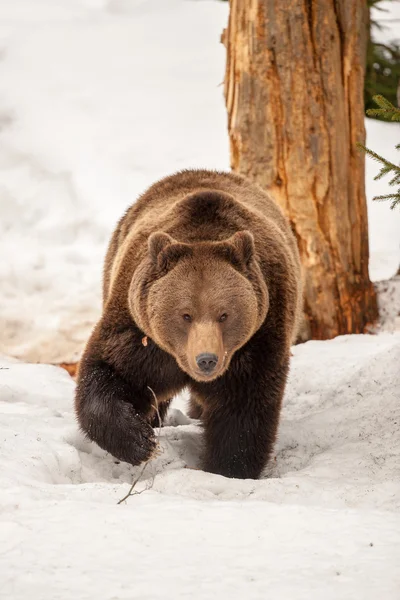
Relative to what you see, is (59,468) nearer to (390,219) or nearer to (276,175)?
(276,175)

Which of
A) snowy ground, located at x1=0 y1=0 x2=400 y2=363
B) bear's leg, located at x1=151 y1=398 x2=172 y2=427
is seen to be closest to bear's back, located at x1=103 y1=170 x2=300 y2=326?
bear's leg, located at x1=151 y1=398 x2=172 y2=427

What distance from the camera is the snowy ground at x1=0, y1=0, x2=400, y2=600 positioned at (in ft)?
9.74

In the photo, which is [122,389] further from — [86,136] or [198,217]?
[86,136]

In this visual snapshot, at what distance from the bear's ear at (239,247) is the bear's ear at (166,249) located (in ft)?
0.76

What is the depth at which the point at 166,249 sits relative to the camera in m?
4.82

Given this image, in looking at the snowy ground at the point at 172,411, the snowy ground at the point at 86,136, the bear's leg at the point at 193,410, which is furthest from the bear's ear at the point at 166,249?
the snowy ground at the point at 86,136

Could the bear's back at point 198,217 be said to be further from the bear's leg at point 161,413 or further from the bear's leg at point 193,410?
the bear's leg at point 193,410

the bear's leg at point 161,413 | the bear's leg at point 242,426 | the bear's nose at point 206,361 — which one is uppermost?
the bear's nose at point 206,361

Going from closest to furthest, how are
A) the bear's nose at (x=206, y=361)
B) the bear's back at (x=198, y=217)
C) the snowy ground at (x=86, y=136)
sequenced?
1. the bear's nose at (x=206, y=361)
2. the bear's back at (x=198, y=217)
3. the snowy ground at (x=86, y=136)

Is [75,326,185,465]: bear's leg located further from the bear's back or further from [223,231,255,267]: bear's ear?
[223,231,255,267]: bear's ear

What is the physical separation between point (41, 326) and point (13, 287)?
0.90 m

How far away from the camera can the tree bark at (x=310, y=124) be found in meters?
8.39

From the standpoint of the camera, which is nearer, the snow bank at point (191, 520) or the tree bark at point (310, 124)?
the snow bank at point (191, 520)

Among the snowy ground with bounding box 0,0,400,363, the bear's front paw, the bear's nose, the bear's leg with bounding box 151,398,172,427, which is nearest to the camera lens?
the bear's nose
